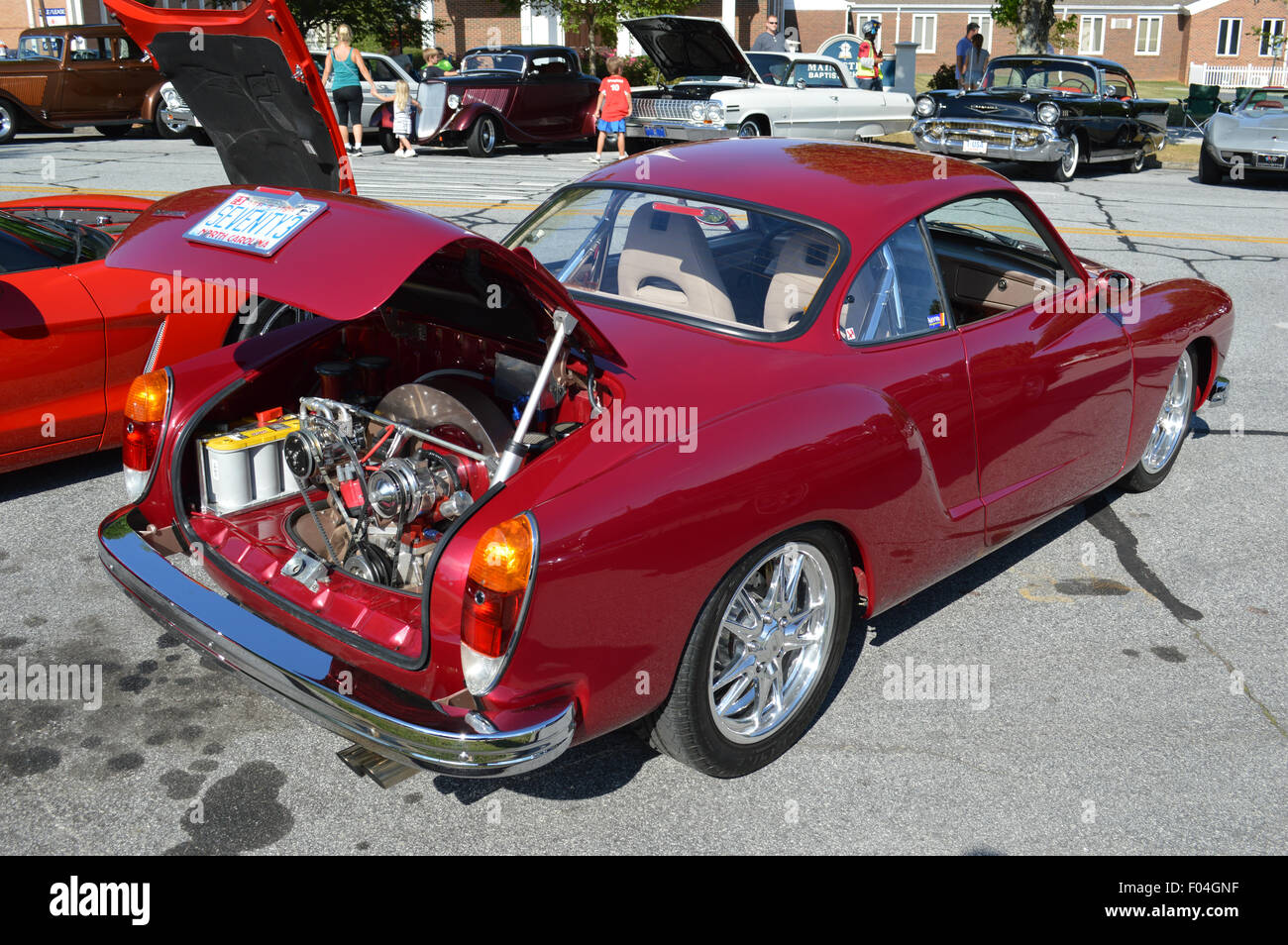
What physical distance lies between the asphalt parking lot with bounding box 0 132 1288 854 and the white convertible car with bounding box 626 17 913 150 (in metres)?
12.6

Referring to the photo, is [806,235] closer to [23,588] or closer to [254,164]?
[254,164]

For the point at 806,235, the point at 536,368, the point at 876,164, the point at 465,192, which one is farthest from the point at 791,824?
the point at 465,192

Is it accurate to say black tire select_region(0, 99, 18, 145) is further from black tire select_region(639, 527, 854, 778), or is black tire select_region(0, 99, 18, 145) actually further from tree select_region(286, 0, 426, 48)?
black tire select_region(639, 527, 854, 778)

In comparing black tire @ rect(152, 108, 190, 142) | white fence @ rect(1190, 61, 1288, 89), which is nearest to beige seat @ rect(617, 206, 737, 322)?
black tire @ rect(152, 108, 190, 142)

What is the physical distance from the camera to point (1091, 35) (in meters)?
60.5

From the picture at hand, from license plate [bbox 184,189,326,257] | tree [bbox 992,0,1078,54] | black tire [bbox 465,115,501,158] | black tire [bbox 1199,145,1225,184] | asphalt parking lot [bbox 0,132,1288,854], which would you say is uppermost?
tree [bbox 992,0,1078,54]

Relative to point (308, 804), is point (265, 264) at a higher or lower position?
higher

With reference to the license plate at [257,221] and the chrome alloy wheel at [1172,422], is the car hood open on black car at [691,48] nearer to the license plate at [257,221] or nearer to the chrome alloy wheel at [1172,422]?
the chrome alloy wheel at [1172,422]

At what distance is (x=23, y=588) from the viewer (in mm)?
4352

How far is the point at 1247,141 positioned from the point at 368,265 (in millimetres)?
16365

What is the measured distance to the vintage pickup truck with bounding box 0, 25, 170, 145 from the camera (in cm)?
1853

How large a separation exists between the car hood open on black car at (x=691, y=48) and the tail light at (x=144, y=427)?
13579 millimetres
